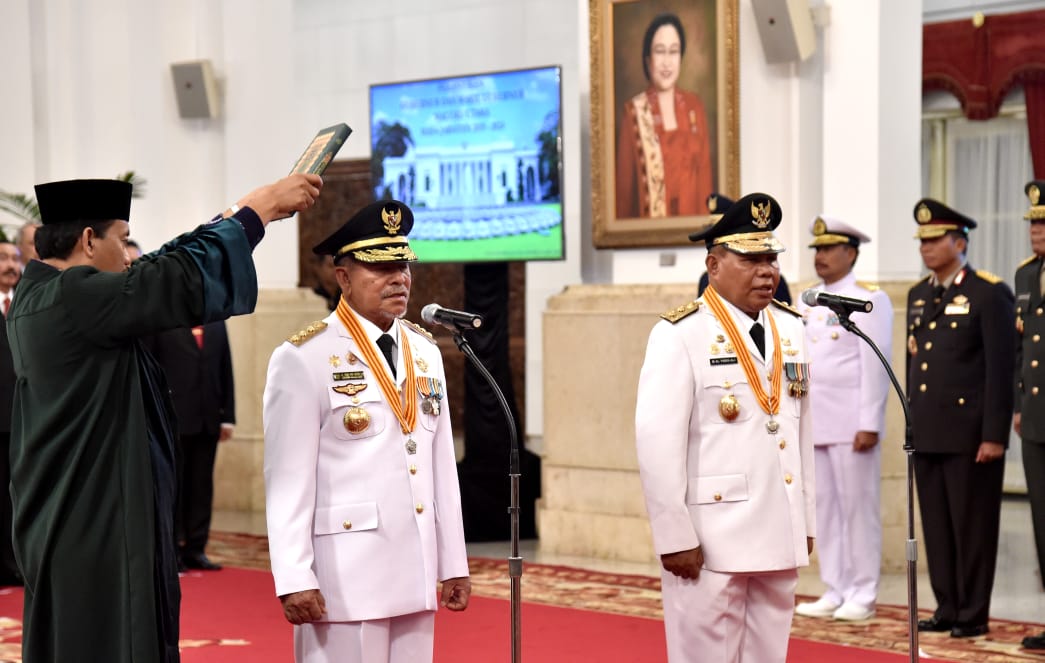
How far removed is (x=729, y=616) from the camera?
3572 mm

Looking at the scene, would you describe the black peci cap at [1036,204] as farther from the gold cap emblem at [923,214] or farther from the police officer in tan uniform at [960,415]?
the gold cap emblem at [923,214]

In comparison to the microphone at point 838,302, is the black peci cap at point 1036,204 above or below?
above

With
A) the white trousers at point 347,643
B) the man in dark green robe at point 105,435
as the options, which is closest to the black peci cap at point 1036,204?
the white trousers at point 347,643

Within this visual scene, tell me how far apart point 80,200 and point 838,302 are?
213 centimetres

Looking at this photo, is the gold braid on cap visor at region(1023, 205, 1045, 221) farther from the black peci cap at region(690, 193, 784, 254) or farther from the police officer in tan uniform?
the black peci cap at region(690, 193, 784, 254)

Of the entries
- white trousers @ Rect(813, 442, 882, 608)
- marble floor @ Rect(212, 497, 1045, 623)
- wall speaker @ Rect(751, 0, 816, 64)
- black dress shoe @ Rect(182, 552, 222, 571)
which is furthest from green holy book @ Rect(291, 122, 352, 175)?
black dress shoe @ Rect(182, 552, 222, 571)

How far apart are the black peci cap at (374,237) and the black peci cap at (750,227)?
955mm

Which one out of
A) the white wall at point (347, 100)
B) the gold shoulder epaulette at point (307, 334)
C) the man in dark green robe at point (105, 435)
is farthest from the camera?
the white wall at point (347, 100)

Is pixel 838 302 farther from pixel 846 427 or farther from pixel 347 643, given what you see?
pixel 846 427

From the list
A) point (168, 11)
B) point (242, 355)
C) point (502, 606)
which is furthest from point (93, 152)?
point (502, 606)

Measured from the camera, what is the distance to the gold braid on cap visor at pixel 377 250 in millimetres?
3180

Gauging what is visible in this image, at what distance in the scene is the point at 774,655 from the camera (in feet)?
11.8

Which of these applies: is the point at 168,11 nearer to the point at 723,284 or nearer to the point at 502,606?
the point at 502,606

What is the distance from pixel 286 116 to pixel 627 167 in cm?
315
